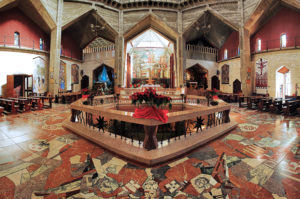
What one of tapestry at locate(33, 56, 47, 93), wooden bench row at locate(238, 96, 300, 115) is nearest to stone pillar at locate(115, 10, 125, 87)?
tapestry at locate(33, 56, 47, 93)

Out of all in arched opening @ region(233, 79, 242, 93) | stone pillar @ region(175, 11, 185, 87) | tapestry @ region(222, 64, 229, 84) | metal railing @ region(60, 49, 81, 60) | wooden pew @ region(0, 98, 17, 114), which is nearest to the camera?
wooden pew @ region(0, 98, 17, 114)

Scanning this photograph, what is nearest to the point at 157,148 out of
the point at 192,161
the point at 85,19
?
the point at 192,161

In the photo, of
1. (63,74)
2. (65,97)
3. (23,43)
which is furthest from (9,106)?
(63,74)

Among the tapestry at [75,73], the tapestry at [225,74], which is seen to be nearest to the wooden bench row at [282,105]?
the tapestry at [225,74]

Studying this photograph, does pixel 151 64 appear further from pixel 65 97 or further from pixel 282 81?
pixel 282 81

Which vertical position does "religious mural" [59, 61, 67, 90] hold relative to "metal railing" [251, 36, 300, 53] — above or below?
below

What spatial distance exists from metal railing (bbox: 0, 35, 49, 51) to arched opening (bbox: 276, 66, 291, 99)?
20.4 meters

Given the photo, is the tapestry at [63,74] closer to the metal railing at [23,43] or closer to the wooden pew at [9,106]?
the metal railing at [23,43]

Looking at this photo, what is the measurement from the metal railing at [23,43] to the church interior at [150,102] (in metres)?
0.09

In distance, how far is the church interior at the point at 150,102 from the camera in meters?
2.11

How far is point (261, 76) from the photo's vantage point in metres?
11.9

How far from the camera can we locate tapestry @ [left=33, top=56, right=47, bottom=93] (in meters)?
12.1

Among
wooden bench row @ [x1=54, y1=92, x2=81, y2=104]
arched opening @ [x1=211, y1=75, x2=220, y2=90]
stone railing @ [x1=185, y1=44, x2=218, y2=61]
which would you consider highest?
stone railing @ [x1=185, y1=44, x2=218, y2=61]

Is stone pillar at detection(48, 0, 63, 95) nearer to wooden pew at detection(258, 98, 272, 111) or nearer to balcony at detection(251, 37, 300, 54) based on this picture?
wooden pew at detection(258, 98, 272, 111)
